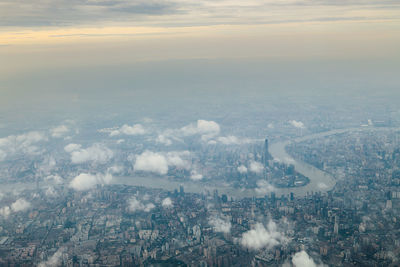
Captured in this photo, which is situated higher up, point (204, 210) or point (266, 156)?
point (204, 210)

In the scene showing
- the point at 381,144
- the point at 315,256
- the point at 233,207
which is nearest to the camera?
the point at 315,256

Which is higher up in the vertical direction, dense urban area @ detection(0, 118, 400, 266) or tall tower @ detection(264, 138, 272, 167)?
dense urban area @ detection(0, 118, 400, 266)

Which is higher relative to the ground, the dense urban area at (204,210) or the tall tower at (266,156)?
the dense urban area at (204,210)

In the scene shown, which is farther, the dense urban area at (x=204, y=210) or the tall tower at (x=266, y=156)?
the tall tower at (x=266, y=156)

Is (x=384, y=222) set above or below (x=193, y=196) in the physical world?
above

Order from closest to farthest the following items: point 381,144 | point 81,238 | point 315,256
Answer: point 315,256
point 81,238
point 381,144

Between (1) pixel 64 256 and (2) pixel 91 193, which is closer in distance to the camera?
(1) pixel 64 256

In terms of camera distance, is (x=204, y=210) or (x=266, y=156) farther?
(x=266, y=156)

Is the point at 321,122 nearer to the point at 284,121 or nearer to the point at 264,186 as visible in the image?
the point at 284,121

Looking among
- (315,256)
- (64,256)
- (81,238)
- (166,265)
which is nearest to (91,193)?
(81,238)

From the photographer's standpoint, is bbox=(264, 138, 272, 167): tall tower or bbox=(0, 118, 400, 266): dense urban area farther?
bbox=(264, 138, 272, 167): tall tower
